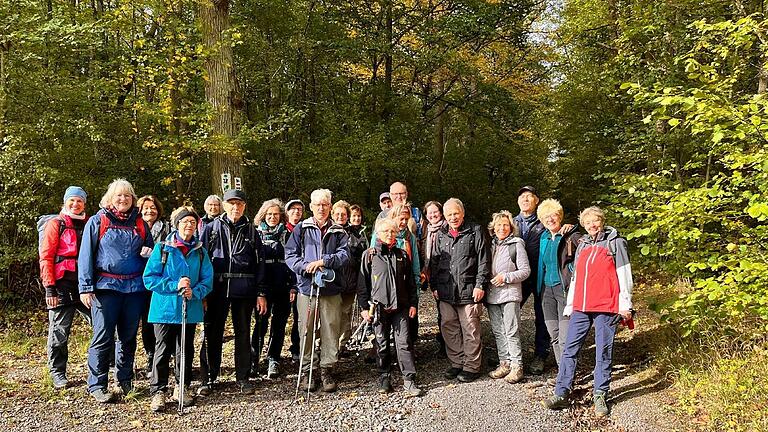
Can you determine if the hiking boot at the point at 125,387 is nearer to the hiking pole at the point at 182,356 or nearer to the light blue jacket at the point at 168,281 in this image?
the hiking pole at the point at 182,356

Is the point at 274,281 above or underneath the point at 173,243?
underneath

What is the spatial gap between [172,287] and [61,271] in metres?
1.29

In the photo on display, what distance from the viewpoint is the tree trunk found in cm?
911

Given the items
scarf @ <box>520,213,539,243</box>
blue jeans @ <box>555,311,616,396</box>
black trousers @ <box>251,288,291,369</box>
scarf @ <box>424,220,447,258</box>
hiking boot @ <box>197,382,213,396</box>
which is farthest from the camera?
scarf @ <box>520,213,539,243</box>

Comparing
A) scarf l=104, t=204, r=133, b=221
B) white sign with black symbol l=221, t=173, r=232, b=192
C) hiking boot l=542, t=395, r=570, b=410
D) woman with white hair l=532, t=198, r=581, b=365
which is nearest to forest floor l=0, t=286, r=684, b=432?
hiking boot l=542, t=395, r=570, b=410

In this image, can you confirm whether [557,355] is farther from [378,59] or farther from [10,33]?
[378,59]

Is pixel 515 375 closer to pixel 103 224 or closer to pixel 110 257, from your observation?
pixel 110 257

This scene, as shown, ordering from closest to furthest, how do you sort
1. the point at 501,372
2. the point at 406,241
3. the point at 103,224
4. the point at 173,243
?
the point at 173,243
the point at 103,224
the point at 501,372
the point at 406,241

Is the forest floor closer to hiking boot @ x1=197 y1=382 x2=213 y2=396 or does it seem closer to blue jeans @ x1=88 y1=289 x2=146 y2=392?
hiking boot @ x1=197 y1=382 x2=213 y2=396

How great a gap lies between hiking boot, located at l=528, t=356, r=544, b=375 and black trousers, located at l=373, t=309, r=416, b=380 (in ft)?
4.73

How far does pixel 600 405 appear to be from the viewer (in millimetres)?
5023

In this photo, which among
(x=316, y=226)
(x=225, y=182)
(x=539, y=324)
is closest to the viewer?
(x=316, y=226)

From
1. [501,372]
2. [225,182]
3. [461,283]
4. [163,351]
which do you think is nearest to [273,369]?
[163,351]

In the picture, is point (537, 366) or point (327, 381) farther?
point (537, 366)
